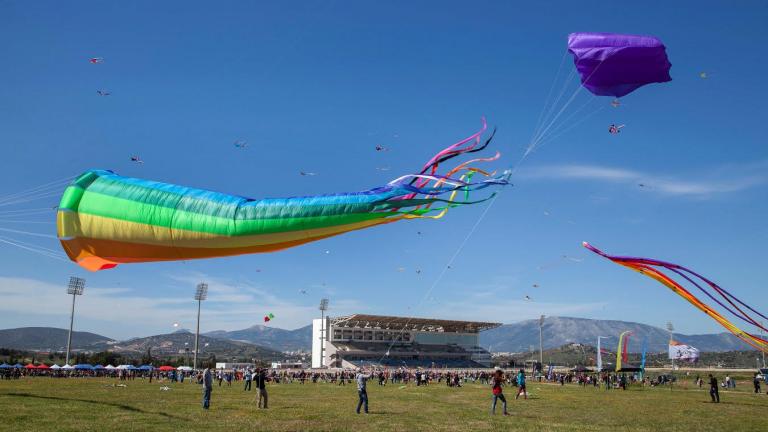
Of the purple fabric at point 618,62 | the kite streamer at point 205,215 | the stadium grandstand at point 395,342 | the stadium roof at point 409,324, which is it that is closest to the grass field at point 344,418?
the kite streamer at point 205,215

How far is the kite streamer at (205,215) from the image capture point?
8055mm

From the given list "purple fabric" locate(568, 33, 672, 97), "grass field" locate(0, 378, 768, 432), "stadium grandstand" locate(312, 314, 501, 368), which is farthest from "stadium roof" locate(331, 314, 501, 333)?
"purple fabric" locate(568, 33, 672, 97)

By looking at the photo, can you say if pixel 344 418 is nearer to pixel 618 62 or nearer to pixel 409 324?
pixel 618 62

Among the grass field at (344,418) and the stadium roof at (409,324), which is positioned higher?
the stadium roof at (409,324)

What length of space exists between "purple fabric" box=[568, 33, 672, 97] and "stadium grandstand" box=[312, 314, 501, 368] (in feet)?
280

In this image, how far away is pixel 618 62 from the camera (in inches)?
451

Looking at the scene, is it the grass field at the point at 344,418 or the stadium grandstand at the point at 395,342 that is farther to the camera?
the stadium grandstand at the point at 395,342

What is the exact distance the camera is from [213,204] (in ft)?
28.0

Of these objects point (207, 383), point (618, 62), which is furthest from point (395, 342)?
point (618, 62)

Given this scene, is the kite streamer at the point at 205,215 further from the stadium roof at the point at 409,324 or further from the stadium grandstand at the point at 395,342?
the stadium roof at the point at 409,324

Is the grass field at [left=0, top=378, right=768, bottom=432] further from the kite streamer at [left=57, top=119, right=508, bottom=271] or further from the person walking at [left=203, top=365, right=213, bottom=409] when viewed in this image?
the kite streamer at [left=57, top=119, right=508, bottom=271]

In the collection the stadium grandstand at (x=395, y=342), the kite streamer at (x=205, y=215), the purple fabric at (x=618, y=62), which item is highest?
Answer: the purple fabric at (x=618, y=62)

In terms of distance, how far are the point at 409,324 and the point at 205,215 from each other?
10282 cm

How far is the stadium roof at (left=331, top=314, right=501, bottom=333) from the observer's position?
102 metres
